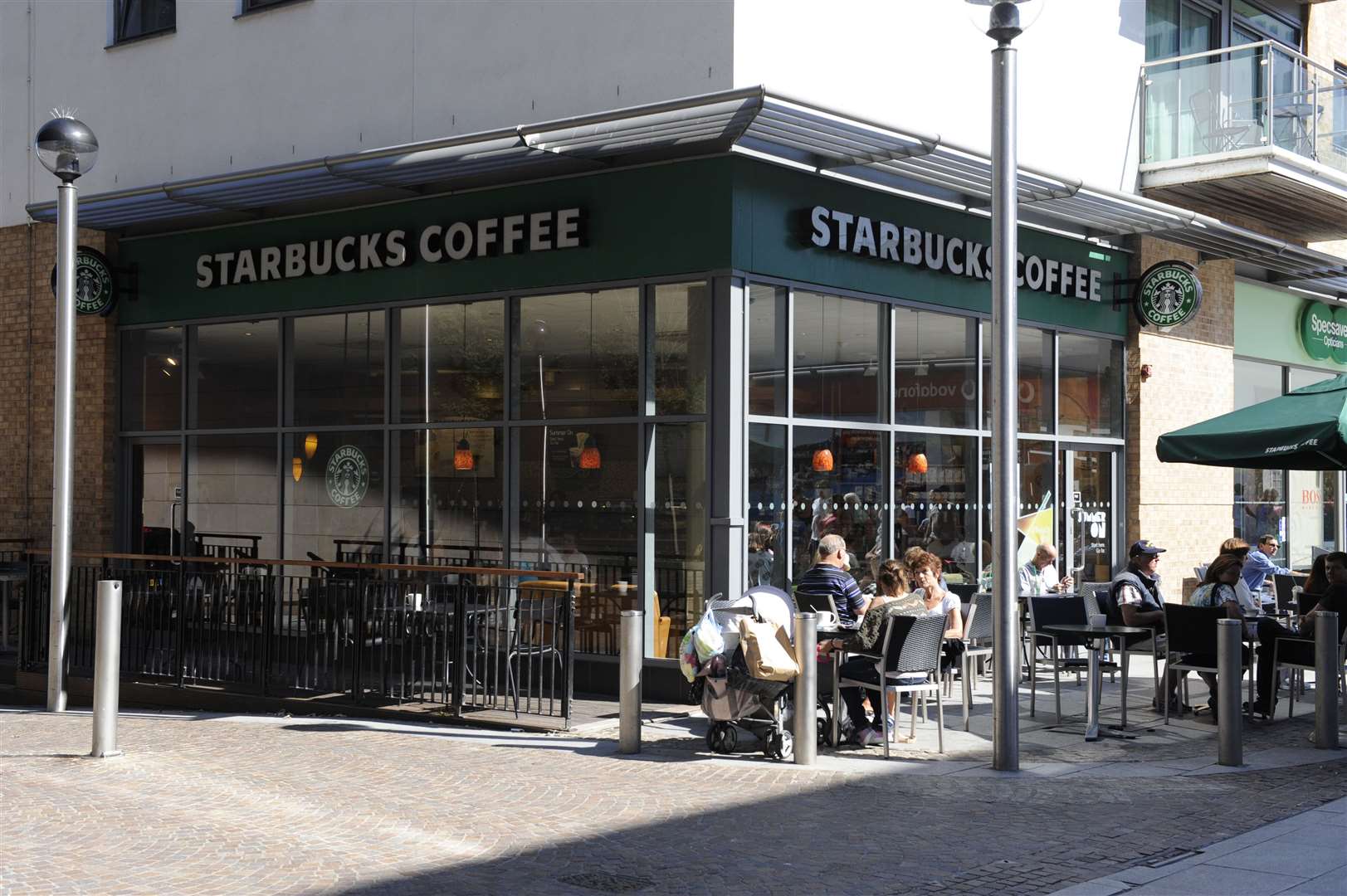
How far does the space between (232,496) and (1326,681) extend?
11668 mm

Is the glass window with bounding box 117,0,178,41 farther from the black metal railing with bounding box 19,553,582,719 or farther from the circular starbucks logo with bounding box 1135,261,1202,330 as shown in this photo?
the circular starbucks logo with bounding box 1135,261,1202,330

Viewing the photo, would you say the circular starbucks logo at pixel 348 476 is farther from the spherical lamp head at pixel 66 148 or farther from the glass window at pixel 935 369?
the glass window at pixel 935 369

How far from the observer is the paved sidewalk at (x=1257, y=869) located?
642 centimetres

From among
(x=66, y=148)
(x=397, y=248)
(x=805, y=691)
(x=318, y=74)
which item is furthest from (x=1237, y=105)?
(x=66, y=148)

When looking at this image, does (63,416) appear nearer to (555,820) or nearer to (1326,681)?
(555,820)

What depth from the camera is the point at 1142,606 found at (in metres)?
12.0

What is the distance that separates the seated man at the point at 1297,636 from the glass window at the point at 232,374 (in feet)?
34.6

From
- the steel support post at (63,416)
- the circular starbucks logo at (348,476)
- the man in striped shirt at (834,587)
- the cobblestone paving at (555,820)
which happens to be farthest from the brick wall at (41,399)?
the man in striped shirt at (834,587)

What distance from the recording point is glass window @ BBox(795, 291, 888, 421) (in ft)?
43.5

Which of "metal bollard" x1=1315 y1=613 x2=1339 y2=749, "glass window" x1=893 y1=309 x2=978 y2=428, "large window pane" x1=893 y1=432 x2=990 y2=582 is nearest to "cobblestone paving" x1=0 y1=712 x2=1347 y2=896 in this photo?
"metal bollard" x1=1315 y1=613 x2=1339 y2=749

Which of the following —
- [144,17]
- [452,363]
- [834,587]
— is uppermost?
[144,17]

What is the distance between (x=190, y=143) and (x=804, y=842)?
39.8 feet

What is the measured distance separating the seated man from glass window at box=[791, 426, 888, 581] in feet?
12.4

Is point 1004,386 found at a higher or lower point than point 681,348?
lower
